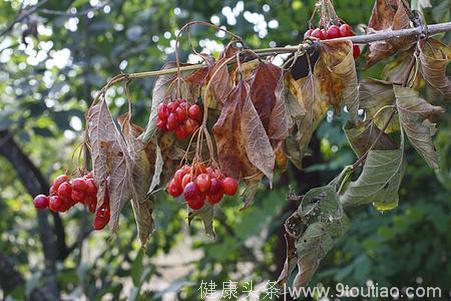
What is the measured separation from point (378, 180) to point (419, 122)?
0.11m

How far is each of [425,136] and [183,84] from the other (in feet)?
1.25

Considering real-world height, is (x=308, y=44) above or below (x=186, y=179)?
above

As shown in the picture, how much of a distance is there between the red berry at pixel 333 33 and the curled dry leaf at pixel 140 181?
35cm

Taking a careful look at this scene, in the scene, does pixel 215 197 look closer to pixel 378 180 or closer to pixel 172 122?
pixel 172 122

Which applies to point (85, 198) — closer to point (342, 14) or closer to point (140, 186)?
point (140, 186)

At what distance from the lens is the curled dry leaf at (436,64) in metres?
0.99

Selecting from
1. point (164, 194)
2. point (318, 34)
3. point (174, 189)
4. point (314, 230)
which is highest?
point (318, 34)

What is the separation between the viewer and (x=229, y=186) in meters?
0.87

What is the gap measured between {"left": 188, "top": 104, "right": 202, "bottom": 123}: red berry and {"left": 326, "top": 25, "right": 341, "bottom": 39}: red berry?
260 mm

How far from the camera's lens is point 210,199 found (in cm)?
89

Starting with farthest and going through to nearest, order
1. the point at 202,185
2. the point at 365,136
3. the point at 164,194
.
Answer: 1. the point at 164,194
2. the point at 365,136
3. the point at 202,185

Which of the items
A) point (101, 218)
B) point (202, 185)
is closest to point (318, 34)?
point (202, 185)

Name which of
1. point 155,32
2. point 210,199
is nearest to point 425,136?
point 210,199

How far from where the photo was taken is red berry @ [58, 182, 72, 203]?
98cm
